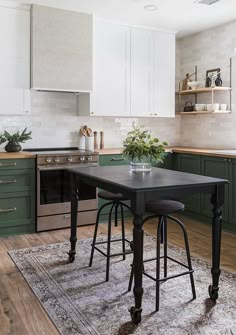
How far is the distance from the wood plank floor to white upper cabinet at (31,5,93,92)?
1.75m

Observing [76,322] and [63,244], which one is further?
[63,244]

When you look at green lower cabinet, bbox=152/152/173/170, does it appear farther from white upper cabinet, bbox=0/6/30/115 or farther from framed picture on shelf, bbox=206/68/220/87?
white upper cabinet, bbox=0/6/30/115

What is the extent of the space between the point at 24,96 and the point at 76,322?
288 cm

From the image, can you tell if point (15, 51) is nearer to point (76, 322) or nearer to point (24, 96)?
point (24, 96)

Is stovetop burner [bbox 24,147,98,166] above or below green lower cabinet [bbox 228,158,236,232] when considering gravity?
above

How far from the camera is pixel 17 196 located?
4211 millimetres

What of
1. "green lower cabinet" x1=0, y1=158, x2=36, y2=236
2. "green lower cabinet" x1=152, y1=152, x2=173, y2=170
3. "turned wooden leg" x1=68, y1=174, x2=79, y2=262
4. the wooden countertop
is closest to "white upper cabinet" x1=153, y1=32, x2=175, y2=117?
"green lower cabinet" x1=152, y1=152, x2=173, y2=170

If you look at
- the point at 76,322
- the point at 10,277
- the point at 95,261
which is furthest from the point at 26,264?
the point at 76,322

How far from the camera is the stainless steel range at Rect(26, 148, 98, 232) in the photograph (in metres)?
4.30

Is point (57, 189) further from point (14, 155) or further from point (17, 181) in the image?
point (14, 155)

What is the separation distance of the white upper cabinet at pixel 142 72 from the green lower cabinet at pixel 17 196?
69.1 inches

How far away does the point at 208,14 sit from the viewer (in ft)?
15.3

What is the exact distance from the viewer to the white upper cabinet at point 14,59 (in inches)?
170

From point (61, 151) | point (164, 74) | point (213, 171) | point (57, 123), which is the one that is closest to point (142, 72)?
point (164, 74)
